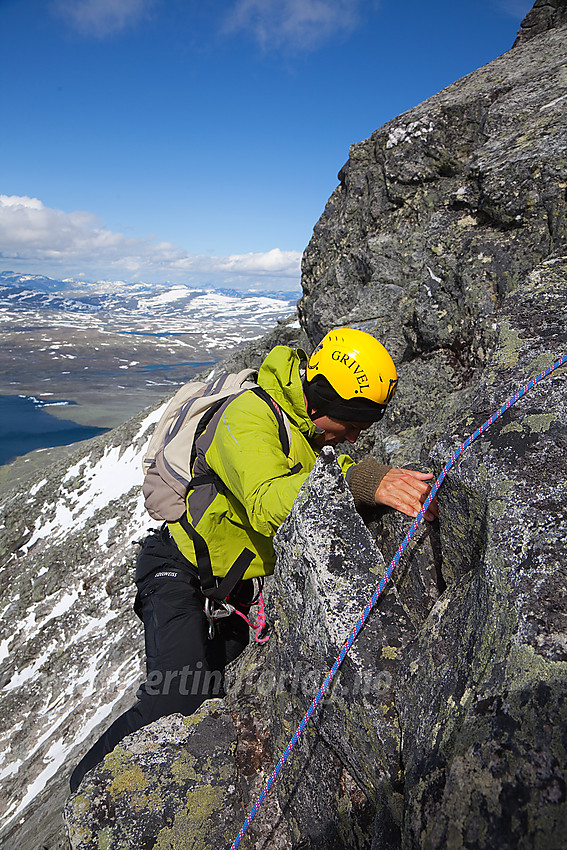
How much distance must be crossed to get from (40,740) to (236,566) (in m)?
15.2

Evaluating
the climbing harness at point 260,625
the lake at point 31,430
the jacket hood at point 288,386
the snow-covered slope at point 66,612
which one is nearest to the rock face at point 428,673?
the climbing harness at point 260,625

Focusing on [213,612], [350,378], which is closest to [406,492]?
[350,378]

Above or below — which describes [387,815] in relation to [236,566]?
below

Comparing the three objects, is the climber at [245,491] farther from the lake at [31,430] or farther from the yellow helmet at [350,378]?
the lake at [31,430]

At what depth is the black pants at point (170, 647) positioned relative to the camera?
5332mm

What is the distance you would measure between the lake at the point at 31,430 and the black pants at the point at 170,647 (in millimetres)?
126560

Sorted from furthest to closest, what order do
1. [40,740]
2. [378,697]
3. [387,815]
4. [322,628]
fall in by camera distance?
1. [40,740]
2. [322,628]
3. [378,697]
4. [387,815]

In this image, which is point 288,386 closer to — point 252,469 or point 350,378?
point 350,378

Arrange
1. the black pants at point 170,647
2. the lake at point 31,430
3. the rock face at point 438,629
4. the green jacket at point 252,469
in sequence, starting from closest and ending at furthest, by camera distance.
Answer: the rock face at point 438,629, the green jacket at point 252,469, the black pants at point 170,647, the lake at point 31,430

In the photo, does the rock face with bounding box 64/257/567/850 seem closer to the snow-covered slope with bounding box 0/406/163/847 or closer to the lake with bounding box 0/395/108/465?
the snow-covered slope with bounding box 0/406/163/847

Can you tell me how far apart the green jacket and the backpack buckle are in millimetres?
704

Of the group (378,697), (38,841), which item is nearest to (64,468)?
(38,841)

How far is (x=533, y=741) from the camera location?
2.28 m

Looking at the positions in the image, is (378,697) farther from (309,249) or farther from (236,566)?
(309,249)
